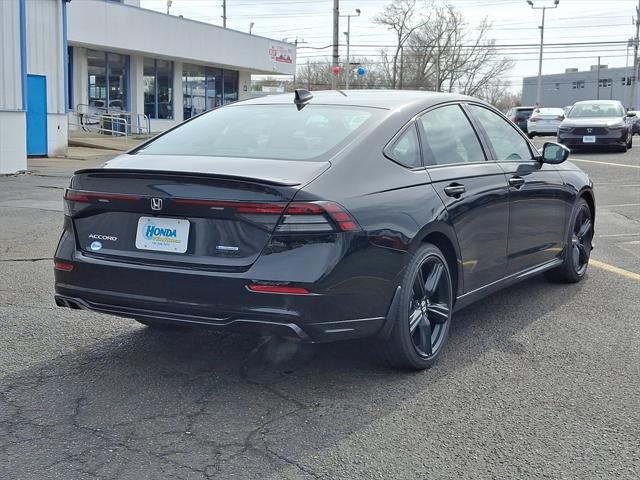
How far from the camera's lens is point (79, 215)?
4285 millimetres

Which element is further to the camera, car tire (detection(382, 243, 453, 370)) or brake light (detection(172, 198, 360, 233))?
car tire (detection(382, 243, 453, 370))

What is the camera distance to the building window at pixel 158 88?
3322 cm

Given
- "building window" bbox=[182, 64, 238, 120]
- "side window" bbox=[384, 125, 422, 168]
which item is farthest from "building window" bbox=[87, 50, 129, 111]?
"side window" bbox=[384, 125, 422, 168]

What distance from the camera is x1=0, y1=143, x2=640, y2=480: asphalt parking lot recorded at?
10.9 ft

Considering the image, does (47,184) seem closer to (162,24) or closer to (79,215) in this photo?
(79,215)

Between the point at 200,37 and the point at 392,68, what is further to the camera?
the point at 392,68

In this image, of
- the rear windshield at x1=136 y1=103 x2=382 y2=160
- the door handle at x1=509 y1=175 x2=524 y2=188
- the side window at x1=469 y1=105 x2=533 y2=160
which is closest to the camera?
the rear windshield at x1=136 y1=103 x2=382 y2=160

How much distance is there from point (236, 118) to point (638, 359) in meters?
2.86

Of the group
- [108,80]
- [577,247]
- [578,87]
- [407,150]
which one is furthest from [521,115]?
[578,87]

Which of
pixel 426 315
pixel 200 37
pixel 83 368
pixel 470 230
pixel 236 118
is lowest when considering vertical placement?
pixel 83 368

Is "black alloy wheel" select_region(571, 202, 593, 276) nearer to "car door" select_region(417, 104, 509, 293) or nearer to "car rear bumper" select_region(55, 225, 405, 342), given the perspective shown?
"car door" select_region(417, 104, 509, 293)

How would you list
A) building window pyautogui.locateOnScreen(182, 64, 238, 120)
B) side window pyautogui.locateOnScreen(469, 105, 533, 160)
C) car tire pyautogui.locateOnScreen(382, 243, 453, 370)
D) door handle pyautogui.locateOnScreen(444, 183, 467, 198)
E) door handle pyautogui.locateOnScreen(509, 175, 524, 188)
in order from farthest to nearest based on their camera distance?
1. building window pyautogui.locateOnScreen(182, 64, 238, 120)
2. side window pyautogui.locateOnScreen(469, 105, 533, 160)
3. door handle pyautogui.locateOnScreen(509, 175, 524, 188)
4. door handle pyautogui.locateOnScreen(444, 183, 467, 198)
5. car tire pyautogui.locateOnScreen(382, 243, 453, 370)

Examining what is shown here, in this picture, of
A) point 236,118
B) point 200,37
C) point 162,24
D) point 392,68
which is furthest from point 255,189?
point 392,68

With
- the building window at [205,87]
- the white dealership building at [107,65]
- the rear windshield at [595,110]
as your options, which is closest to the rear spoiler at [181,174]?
the white dealership building at [107,65]
